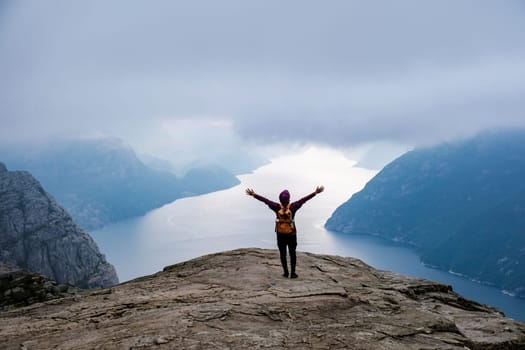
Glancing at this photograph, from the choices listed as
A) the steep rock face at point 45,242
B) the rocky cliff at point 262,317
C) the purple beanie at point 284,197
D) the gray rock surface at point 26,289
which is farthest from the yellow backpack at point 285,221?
the steep rock face at point 45,242

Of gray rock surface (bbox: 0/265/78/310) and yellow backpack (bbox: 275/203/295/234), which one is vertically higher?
yellow backpack (bbox: 275/203/295/234)

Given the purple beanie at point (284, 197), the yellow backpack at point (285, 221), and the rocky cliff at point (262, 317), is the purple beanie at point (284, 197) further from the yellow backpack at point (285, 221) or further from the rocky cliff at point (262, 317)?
the rocky cliff at point (262, 317)

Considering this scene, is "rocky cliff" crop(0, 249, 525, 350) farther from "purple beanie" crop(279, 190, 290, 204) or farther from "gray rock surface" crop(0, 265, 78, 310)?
"gray rock surface" crop(0, 265, 78, 310)

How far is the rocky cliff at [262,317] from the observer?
38.2 feet

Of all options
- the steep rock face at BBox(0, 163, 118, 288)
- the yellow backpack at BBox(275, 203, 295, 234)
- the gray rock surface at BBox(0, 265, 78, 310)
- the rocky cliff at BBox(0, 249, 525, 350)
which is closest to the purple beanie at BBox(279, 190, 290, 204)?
the yellow backpack at BBox(275, 203, 295, 234)

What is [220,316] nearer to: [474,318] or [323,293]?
[323,293]

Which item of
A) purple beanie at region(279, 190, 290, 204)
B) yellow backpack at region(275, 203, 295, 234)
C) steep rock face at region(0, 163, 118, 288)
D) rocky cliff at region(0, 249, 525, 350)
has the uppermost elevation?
steep rock face at region(0, 163, 118, 288)

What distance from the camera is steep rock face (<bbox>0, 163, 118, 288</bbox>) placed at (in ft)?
471

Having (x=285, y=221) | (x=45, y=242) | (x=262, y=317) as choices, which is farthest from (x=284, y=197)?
(x=45, y=242)

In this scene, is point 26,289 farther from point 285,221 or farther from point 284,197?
point 284,197

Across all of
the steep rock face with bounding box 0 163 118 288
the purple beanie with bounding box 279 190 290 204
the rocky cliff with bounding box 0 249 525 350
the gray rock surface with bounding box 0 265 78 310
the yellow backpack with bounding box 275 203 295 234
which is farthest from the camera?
the steep rock face with bounding box 0 163 118 288

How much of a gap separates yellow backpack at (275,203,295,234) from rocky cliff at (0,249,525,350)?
98.1 inches

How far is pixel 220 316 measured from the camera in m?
13.2

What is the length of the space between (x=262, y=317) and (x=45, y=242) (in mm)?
169616
